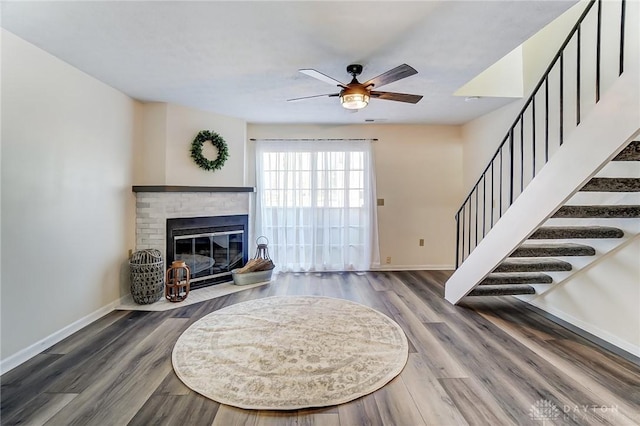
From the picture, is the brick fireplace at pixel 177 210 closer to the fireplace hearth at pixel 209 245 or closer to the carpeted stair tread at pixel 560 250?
the fireplace hearth at pixel 209 245

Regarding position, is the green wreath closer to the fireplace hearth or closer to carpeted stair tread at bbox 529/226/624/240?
the fireplace hearth

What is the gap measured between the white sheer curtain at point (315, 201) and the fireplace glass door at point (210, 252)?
52cm

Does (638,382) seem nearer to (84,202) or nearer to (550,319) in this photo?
(550,319)

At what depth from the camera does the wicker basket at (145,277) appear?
3.40 m

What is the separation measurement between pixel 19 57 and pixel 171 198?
6.23ft

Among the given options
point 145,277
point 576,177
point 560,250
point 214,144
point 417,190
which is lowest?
point 145,277

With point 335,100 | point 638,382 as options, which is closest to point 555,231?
point 638,382

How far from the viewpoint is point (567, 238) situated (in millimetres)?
2441

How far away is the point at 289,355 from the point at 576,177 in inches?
96.1

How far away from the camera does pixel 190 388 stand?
1964 millimetres

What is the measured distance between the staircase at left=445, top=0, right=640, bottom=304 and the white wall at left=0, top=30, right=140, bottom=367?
159 inches

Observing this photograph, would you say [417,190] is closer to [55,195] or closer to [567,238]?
[567,238]

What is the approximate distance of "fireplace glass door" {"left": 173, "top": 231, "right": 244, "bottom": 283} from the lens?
13.1ft

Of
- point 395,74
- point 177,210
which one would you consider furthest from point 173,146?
point 395,74
